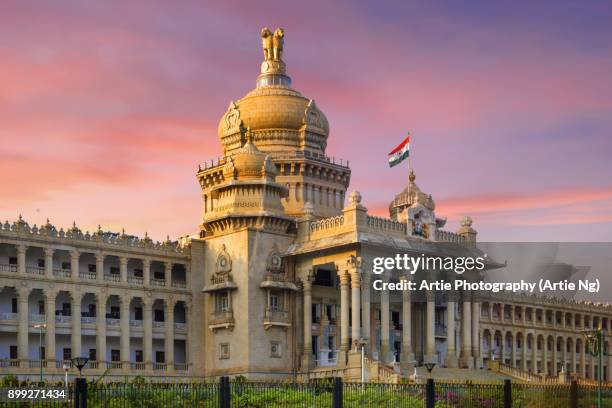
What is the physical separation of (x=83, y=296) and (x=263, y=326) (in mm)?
13637

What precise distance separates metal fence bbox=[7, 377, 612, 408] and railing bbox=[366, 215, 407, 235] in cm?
2956

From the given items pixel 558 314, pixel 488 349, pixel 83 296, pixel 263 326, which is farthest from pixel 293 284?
pixel 558 314

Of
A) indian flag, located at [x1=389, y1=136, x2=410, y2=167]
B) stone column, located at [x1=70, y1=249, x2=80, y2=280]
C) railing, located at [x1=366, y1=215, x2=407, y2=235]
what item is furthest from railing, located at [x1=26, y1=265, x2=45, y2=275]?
indian flag, located at [x1=389, y1=136, x2=410, y2=167]

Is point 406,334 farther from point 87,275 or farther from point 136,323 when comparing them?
point 87,275

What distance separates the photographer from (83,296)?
273 feet

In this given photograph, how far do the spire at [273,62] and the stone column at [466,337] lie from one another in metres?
25.9

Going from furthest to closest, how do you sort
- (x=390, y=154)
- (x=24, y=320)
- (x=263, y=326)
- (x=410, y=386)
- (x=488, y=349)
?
(x=488, y=349) → (x=390, y=154) → (x=263, y=326) → (x=24, y=320) → (x=410, y=386)

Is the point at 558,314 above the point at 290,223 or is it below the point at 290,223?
below

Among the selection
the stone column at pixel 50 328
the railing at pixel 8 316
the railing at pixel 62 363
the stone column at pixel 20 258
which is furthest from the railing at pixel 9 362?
the stone column at pixel 20 258

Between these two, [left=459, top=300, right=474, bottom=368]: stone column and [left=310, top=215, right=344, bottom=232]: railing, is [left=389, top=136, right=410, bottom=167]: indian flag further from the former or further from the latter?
[left=459, top=300, right=474, bottom=368]: stone column

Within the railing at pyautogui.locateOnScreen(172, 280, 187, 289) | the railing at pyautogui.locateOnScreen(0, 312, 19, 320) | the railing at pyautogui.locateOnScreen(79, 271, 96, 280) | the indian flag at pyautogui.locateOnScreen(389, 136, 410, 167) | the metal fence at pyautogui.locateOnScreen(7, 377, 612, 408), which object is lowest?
the metal fence at pyautogui.locateOnScreen(7, 377, 612, 408)

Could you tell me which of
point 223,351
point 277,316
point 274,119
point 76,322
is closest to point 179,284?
point 223,351

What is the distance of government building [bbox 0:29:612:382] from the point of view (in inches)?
3142

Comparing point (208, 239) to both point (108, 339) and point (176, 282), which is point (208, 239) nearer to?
point (176, 282)
